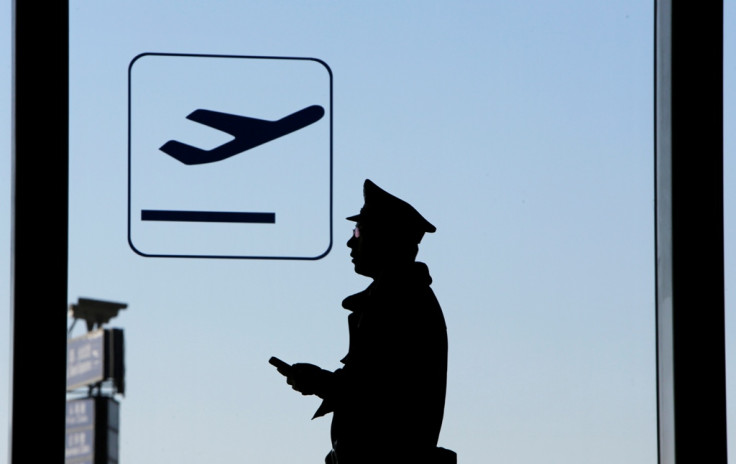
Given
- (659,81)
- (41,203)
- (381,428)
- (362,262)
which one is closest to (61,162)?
(41,203)

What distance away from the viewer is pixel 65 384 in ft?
7.63

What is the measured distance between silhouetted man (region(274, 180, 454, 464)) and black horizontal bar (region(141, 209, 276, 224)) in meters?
0.31

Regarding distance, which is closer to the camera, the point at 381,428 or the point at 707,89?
the point at 381,428

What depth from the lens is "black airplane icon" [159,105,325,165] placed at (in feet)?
8.18

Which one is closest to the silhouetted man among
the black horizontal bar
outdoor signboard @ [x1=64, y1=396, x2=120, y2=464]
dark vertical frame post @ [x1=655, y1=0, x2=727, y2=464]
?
the black horizontal bar

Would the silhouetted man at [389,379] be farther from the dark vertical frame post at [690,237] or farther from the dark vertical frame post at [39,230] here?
the dark vertical frame post at [690,237]

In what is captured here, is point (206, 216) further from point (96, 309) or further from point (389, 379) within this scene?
point (389, 379)

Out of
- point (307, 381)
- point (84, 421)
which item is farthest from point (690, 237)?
point (84, 421)

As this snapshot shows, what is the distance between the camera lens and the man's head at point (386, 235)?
2277mm

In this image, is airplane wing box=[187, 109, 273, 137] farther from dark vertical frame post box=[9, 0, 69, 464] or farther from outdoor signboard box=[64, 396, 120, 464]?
outdoor signboard box=[64, 396, 120, 464]

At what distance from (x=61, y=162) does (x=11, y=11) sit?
0.84ft

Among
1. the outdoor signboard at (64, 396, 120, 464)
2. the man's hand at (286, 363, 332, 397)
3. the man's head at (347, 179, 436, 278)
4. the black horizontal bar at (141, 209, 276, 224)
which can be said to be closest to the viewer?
the man's hand at (286, 363, 332, 397)

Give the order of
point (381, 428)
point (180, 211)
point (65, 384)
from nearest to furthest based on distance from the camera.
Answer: point (381, 428)
point (65, 384)
point (180, 211)

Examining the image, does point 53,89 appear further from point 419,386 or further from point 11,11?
point 419,386
